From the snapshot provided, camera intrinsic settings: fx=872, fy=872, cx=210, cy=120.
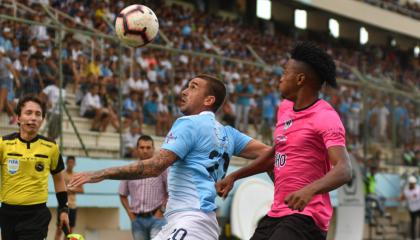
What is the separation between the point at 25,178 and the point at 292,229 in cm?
360

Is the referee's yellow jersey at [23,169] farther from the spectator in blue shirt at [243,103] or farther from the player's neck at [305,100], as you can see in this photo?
the spectator in blue shirt at [243,103]

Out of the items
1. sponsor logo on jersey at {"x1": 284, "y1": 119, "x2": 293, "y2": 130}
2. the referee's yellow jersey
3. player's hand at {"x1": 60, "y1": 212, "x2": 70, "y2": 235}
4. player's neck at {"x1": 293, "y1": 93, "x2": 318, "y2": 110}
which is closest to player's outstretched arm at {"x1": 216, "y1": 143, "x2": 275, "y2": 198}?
sponsor logo on jersey at {"x1": 284, "y1": 119, "x2": 293, "y2": 130}

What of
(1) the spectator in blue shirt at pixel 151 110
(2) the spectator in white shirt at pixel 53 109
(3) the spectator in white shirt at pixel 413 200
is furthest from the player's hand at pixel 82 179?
(3) the spectator in white shirt at pixel 413 200

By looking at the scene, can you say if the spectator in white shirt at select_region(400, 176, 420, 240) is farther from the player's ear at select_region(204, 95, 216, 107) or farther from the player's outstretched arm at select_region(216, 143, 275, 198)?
the player's ear at select_region(204, 95, 216, 107)

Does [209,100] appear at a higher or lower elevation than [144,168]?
higher

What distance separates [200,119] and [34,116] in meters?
2.70

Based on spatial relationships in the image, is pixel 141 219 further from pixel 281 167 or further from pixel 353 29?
pixel 353 29

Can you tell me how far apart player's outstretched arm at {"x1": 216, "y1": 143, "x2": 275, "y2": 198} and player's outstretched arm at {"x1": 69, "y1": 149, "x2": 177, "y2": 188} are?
0.52m

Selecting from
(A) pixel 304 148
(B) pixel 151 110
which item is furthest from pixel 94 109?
(A) pixel 304 148

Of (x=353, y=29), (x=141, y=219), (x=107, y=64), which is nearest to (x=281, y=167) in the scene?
(x=141, y=219)

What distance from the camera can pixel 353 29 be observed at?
42.6 meters

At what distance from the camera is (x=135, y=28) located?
9172mm

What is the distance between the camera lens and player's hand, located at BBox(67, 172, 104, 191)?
5598mm

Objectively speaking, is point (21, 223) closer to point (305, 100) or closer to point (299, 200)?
point (305, 100)
